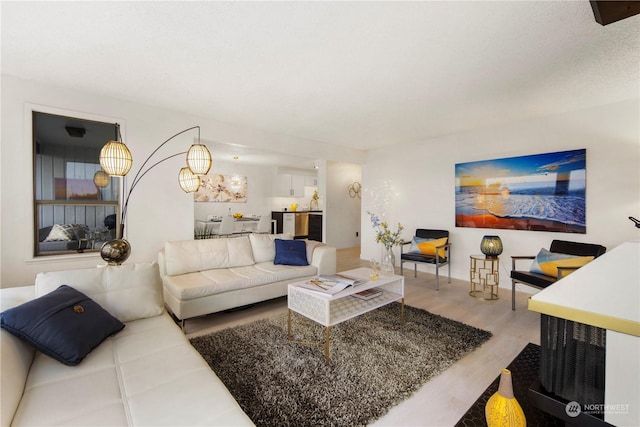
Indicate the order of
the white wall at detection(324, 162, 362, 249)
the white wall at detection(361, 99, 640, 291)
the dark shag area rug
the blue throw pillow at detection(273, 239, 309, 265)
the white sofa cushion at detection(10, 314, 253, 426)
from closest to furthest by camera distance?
the white sofa cushion at detection(10, 314, 253, 426), the dark shag area rug, the white wall at detection(361, 99, 640, 291), the blue throw pillow at detection(273, 239, 309, 265), the white wall at detection(324, 162, 362, 249)

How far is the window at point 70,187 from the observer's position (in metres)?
2.98

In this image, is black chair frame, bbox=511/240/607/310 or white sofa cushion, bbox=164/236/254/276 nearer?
black chair frame, bbox=511/240/607/310

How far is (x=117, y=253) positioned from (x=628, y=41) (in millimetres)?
4253

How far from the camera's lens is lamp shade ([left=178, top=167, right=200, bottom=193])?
135 inches

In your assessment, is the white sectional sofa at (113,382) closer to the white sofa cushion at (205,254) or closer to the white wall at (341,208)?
the white sofa cushion at (205,254)

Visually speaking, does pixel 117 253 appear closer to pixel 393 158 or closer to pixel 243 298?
pixel 243 298

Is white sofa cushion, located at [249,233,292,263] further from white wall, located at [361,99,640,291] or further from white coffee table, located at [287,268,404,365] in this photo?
white wall, located at [361,99,640,291]

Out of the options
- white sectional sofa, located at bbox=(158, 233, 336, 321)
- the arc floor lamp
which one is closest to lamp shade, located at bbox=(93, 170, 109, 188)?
the arc floor lamp

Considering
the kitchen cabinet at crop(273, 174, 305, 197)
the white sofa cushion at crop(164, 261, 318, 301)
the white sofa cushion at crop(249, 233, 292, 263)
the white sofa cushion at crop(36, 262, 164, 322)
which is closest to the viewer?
the white sofa cushion at crop(36, 262, 164, 322)

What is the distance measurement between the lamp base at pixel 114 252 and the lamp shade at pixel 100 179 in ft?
5.15

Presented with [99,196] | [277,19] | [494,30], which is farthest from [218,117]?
[494,30]

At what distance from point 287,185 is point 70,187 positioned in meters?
5.70

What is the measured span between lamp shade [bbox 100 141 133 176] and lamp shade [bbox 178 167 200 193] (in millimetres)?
1038

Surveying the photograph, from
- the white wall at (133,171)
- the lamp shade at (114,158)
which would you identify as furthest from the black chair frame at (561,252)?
the lamp shade at (114,158)
